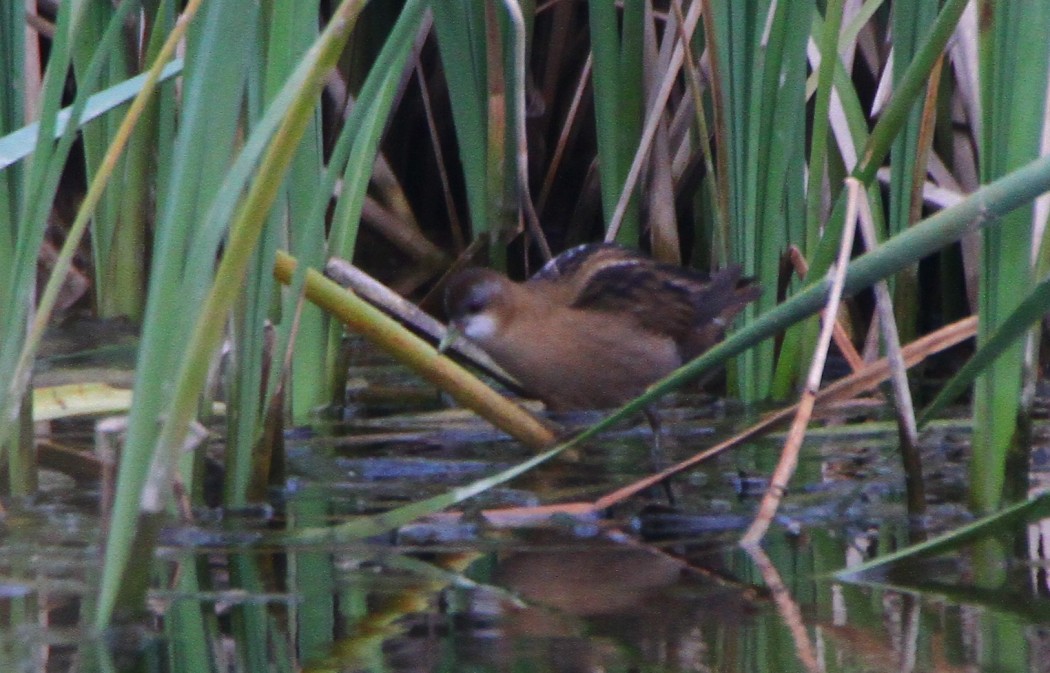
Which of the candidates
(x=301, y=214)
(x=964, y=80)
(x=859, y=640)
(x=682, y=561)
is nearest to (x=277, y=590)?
(x=682, y=561)

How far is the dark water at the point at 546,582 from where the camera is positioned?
1997 mm

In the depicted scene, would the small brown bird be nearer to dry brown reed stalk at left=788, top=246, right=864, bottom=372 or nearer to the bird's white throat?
the bird's white throat

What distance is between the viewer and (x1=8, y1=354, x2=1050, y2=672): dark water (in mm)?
1997

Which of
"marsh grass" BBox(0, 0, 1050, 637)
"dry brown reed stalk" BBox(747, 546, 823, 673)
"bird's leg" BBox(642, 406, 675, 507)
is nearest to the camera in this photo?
"dry brown reed stalk" BBox(747, 546, 823, 673)

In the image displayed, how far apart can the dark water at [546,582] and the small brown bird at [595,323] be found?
641 millimetres

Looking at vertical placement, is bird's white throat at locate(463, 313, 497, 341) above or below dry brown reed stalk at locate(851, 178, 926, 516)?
above

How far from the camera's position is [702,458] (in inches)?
101

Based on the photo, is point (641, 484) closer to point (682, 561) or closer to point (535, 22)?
point (682, 561)

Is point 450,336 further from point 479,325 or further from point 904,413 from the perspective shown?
point 904,413

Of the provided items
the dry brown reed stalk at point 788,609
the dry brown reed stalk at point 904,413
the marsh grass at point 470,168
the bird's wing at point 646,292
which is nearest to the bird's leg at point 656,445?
the marsh grass at point 470,168

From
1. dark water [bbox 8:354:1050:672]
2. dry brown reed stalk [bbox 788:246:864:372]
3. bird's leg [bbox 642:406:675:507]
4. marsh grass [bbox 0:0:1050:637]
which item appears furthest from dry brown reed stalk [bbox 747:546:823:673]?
dry brown reed stalk [bbox 788:246:864:372]

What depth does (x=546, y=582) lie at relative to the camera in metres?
2.39

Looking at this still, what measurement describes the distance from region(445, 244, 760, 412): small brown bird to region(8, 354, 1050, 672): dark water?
641mm

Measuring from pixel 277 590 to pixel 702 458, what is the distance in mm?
687
